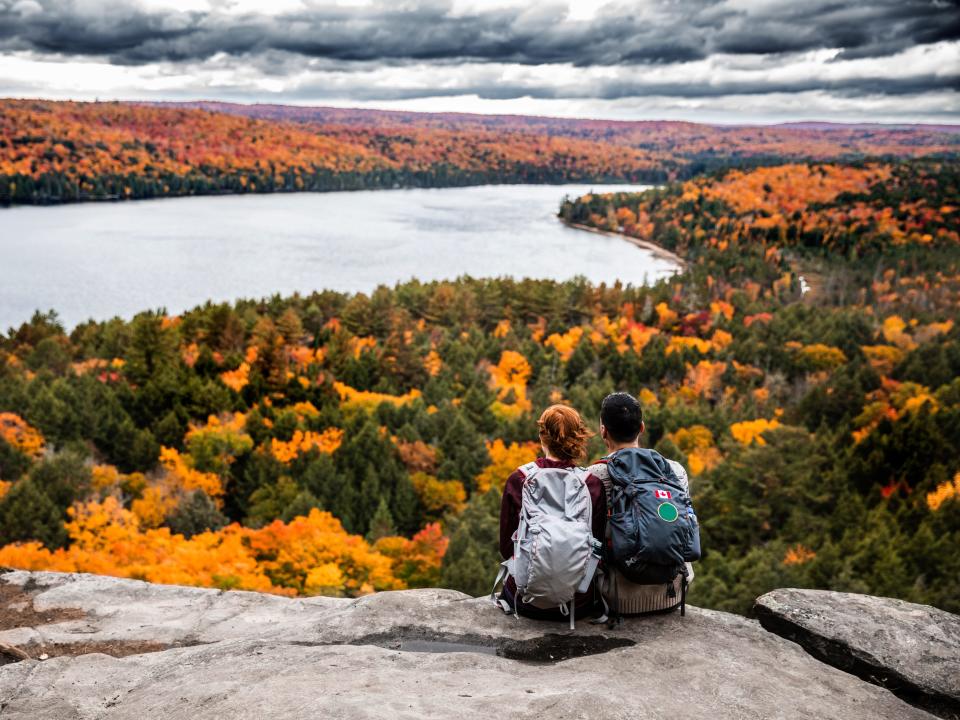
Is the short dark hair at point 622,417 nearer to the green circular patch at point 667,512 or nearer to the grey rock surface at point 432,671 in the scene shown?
the green circular patch at point 667,512

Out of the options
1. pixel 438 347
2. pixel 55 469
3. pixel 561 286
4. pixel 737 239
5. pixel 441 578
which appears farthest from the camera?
pixel 737 239

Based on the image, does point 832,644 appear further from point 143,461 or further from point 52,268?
point 52,268

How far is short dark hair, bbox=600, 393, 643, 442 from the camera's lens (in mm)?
7098

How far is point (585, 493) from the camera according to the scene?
23.5ft

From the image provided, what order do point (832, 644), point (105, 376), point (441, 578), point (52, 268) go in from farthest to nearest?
point (52, 268) < point (105, 376) < point (441, 578) < point (832, 644)

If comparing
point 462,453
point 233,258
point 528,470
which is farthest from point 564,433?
point 233,258

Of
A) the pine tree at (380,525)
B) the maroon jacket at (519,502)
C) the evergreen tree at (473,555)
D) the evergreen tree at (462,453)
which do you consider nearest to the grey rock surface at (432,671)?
the maroon jacket at (519,502)

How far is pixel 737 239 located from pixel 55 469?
177m

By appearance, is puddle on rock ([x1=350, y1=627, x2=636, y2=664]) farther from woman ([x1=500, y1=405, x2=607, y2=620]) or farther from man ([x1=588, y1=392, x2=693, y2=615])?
woman ([x1=500, y1=405, x2=607, y2=620])

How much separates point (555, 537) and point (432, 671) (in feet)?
5.85

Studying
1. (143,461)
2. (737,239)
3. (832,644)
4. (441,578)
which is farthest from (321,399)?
(737,239)

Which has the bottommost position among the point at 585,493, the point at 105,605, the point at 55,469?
the point at 55,469

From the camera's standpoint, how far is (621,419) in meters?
7.13

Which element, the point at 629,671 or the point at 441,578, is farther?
the point at 441,578
